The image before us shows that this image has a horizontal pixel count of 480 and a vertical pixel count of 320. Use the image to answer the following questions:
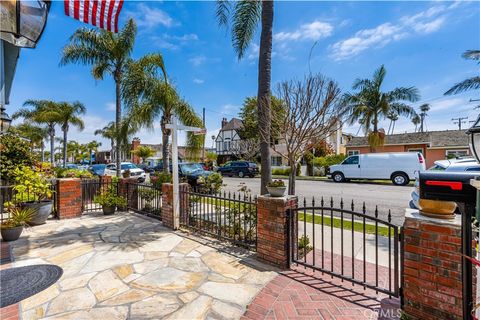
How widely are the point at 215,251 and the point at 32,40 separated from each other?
12.9ft

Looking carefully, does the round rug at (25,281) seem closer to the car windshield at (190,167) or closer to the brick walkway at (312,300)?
the brick walkway at (312,300)

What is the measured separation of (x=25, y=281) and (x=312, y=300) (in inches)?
158

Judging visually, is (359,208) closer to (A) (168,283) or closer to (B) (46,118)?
(A) (168,283)

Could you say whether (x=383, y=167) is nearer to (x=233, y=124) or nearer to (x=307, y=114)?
(x=307, y=114)

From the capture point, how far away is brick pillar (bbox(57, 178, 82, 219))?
657 centimetres

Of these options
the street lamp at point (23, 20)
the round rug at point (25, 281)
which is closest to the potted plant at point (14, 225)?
the round rug at point (25, 281)

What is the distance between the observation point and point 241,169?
74.4 ft

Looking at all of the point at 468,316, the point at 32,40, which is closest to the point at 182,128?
the point at 32,40

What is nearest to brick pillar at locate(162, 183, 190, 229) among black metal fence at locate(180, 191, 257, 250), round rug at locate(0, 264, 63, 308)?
black metal fence at locate(180, 191, 257, 250)

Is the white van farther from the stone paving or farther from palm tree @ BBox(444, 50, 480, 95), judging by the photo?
the stone paving

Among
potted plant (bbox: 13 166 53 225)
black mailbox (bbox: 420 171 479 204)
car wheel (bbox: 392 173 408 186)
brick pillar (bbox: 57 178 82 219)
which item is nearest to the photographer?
black mailbox (bbox: 420 171 479 204)

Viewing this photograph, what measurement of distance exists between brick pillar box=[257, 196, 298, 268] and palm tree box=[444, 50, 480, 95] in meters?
13.1

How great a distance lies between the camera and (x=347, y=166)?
1662 cm

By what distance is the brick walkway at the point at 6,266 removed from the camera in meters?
2.56
